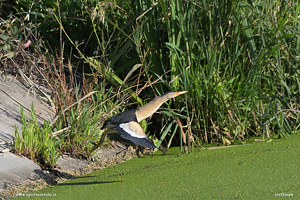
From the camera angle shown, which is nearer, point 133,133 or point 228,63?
point 133,133

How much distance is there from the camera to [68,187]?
9.00ft

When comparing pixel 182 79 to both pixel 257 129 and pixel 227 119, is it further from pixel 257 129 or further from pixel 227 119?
pixel 257 129

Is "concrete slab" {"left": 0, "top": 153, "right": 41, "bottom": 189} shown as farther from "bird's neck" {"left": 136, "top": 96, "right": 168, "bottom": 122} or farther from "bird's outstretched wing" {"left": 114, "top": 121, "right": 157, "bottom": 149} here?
"bird's neck" {"left": 136, "top": 96, "right": 168, "bottom": 122}

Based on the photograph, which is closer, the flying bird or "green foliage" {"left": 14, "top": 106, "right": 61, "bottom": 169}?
the flying bird

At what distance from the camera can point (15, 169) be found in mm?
2807

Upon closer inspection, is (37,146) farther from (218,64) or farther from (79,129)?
A: (218,64)

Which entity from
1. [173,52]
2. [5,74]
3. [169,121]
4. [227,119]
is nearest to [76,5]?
[5,74]

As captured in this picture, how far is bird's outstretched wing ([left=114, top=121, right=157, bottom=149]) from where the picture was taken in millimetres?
2629

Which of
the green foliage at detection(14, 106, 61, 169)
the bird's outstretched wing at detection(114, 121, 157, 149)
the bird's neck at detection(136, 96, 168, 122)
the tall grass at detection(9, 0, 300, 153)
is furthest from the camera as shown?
the tall grass at detection(9, 0, 300, 153)

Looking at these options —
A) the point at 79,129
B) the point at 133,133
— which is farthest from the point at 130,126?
the point at 79,129

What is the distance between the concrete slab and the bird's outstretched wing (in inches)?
27.6

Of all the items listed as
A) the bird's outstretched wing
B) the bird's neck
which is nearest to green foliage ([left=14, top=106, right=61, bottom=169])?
the bird's outstretched wing

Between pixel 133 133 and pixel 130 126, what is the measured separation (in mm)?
98

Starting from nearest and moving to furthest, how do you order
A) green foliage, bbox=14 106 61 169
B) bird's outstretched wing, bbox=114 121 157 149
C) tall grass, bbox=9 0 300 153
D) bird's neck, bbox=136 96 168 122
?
bird's outstretched wing, bbox=114 121 157 149 < green foliage, bbox=14 106 61 169 < bird's neck, bbox=136 96 168 122 < tall grass, bbox=9 0 300 153
